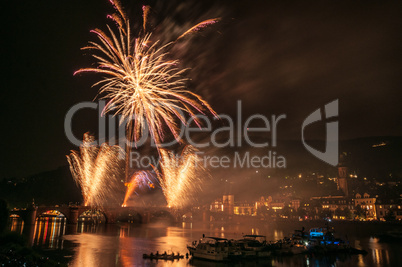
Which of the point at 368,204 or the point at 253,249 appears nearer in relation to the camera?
the point at 253,249

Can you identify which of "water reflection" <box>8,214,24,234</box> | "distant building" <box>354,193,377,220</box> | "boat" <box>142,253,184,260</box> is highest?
"distant building" <box>354,193,377,220</box>

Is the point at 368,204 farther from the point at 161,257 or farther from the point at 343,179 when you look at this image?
the point at 161,257

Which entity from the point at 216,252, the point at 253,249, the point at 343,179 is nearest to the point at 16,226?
the point at 216,252

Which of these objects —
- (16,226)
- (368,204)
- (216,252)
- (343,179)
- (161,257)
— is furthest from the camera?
(343,179)

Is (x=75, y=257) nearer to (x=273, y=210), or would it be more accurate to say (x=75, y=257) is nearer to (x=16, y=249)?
(x=16, y=249)

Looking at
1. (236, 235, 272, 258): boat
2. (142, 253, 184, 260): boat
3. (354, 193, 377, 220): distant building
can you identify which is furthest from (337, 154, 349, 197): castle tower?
(142, 253, 184, 260): boat

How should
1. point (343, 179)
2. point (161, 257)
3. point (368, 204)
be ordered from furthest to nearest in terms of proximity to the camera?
point (343, 179), point (368, 204), point (161, 257)

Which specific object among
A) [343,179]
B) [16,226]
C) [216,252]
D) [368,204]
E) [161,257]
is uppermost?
[343,179]

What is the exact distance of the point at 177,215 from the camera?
4055 inches

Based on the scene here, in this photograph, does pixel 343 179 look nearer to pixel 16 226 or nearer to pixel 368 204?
pixel 368 204

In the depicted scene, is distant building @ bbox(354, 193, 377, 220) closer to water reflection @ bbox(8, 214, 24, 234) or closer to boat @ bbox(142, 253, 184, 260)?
boat @ bbox(142, 253, 184, 260)

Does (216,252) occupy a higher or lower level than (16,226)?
lower

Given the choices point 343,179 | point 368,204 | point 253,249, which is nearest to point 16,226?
point 253,249

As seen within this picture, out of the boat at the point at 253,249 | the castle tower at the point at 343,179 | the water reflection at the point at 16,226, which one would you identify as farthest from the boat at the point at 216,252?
the castle tower at the point at 343,179
